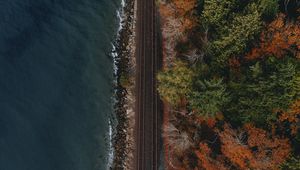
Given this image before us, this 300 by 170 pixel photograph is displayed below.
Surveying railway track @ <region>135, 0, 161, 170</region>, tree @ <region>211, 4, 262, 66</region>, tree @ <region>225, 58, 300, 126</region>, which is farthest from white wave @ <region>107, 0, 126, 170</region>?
tree @ <region>225, 58, 300, 126</region>

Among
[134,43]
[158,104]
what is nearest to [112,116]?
[158,104]

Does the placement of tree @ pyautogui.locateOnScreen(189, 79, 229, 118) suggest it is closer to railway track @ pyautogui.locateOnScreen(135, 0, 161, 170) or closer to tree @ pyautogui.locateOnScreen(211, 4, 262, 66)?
tree @ pyautogui.locateOnScreen(211, 4, 262, 66)

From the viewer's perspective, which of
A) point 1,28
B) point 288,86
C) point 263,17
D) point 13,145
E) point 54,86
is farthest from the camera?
point 1,28

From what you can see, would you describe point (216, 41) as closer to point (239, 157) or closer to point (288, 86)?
point (288, 86)

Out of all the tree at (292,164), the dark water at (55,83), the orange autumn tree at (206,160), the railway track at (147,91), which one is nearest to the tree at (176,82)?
the railway track at (147,91)

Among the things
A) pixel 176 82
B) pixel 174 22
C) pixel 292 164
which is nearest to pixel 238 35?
pixel 176 82

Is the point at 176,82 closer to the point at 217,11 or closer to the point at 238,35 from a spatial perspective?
the point at 238,35

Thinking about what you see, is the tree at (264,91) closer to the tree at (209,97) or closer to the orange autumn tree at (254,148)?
the tree at (209,97)
